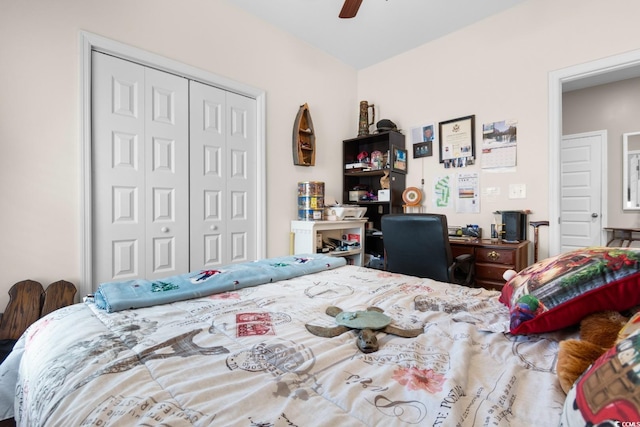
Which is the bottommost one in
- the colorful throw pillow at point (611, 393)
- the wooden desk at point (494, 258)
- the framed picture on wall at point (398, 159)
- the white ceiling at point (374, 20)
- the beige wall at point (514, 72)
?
the wooden desk at point (494, 258)

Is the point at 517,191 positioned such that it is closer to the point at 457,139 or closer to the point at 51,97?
the point at 457,139

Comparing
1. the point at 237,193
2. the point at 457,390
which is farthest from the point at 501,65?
the point at 457,390

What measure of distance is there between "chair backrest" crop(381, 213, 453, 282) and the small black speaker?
30.3 inches

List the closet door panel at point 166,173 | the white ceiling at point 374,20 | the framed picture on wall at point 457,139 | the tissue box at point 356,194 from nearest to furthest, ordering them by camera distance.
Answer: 1. the closet door panel at point 166,173
2. the white ceiling at point 374,20
3. the framed picture on wall at point 457,139
4. the tissue box at point 356,194

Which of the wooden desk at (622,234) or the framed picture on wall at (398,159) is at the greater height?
the framed picture on wall at (398,159)

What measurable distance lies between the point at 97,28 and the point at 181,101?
0.66m

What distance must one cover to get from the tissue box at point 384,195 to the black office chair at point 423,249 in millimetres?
917

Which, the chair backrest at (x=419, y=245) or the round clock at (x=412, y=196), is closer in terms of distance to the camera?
the chair backrest at (x=419, y=245)

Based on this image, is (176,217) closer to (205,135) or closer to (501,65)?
(205,135)

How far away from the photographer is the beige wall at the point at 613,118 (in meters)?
3.57

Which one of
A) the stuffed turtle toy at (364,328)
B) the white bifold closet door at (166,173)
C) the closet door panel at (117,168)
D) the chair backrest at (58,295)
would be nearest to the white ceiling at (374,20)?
the white bifold closet door at (166,173)

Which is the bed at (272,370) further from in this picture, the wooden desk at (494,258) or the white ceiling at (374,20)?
the white ceiling at (374,20)

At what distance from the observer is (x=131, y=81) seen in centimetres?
221

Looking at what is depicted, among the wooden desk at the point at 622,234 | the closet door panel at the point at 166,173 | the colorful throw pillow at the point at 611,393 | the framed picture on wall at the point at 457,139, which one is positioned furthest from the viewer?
the wooden desk at the point at 622,234
